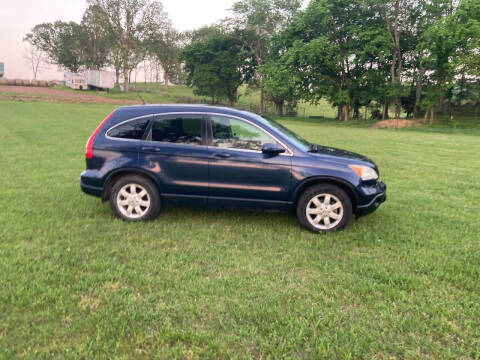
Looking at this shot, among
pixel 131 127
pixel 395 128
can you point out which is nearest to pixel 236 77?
pixel 395 128

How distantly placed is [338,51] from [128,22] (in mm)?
37246

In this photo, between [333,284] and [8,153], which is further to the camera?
[8,153]

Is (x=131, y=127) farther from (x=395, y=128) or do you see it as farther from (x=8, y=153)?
(x=395, y=128)

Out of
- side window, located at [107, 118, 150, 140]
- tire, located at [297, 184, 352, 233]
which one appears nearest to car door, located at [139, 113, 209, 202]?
side window, located at [107, 118, 150, 140]

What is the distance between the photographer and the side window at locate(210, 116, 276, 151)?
15.5 feet

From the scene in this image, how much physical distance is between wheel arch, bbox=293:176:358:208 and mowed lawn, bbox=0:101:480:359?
1.51 ft

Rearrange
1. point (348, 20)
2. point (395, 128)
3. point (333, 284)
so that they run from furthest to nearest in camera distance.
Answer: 1. point (348, 20)
2. point (395, 128)
3. point (333, 284)

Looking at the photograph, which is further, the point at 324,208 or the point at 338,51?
the point at 338,51

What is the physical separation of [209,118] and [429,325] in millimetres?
3567

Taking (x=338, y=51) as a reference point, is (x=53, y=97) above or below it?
below

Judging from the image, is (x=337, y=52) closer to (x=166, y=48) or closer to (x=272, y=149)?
(x=272, y=149)

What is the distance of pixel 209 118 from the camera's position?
15.9 ft

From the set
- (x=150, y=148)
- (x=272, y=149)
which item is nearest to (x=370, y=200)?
(x=272, y=149)

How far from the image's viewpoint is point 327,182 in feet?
15.3
